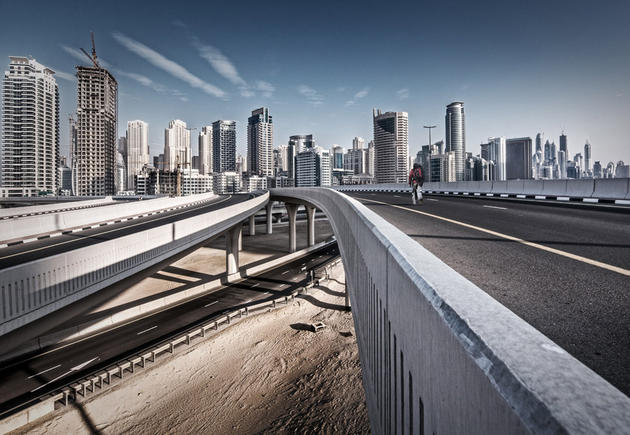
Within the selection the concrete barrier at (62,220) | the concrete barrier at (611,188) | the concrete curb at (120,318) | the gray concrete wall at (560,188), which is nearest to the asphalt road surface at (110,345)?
the concrete curb at (120,318)

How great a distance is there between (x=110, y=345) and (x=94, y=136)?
545 feet

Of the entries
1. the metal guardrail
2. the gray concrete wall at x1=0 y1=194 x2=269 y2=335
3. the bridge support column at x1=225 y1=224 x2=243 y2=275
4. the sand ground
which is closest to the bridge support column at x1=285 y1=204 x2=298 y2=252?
the bridge support column at x1=225 y1=224 x2=243 y2=275

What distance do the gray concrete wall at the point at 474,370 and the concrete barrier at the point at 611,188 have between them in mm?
20141

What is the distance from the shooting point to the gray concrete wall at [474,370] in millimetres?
925

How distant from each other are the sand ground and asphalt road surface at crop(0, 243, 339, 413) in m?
2.74

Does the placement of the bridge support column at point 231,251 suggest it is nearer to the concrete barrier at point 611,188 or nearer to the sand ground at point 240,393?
the sand ground at point 240,393

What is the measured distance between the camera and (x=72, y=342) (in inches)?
807

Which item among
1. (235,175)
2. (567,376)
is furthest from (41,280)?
(235,175)

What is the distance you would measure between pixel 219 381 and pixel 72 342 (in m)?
11.1

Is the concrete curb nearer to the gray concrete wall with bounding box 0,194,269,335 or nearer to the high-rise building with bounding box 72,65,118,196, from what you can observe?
the gray concrete wall with bounding box 0,194,269,335

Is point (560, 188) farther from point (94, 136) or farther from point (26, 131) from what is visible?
point (94, 136)

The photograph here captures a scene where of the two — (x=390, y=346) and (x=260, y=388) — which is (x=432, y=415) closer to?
(x=390, y=346)

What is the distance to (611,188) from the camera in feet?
56.6

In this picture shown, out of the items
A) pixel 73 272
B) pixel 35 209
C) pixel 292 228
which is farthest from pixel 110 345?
pixel 292 228
